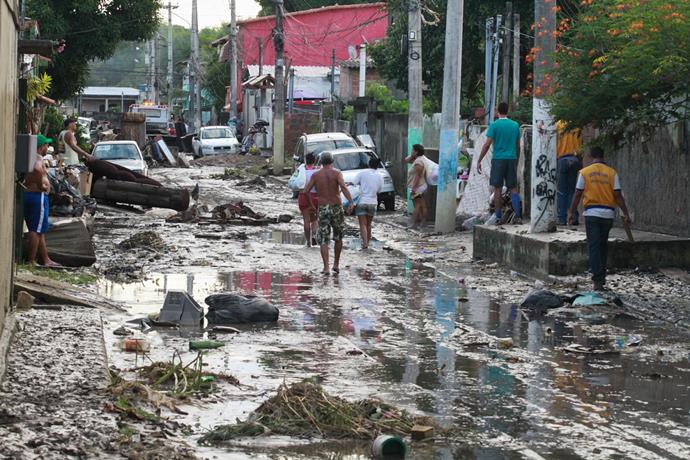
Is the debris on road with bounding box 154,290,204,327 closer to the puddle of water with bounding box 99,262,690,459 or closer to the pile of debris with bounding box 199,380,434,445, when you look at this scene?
the puddle of water with bounding box 99,262,690,459

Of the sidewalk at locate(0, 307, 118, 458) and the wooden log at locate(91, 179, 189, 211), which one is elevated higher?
the wooden log at locate(91, 179, 189, 211)

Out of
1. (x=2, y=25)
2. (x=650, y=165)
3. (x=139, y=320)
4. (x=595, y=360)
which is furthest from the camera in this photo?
(x=650, y=165)

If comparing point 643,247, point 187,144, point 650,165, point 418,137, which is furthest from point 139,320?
point 187,144

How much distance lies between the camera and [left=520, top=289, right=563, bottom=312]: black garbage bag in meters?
14.4

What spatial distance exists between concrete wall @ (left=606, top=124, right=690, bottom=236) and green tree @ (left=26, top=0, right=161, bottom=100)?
20.1m

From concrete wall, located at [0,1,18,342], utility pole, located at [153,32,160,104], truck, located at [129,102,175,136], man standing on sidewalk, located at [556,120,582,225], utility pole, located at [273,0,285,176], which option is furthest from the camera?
utility pole, located at [153,32,160,104]

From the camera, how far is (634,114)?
47.0 ft

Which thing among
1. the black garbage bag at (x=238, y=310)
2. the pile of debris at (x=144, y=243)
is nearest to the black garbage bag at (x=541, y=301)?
the black garbage bag at (x=238, y=310)

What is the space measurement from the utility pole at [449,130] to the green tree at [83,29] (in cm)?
1522

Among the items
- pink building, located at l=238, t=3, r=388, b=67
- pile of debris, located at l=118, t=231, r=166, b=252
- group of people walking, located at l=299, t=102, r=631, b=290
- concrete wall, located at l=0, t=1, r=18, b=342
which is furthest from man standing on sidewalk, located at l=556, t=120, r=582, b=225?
pink building, located at l=238, t=3, r=388, b=67

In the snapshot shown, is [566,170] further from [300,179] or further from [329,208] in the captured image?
[300,179]

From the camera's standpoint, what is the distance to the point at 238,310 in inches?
517

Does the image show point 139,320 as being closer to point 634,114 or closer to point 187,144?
point 634,114

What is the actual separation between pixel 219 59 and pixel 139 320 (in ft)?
256
